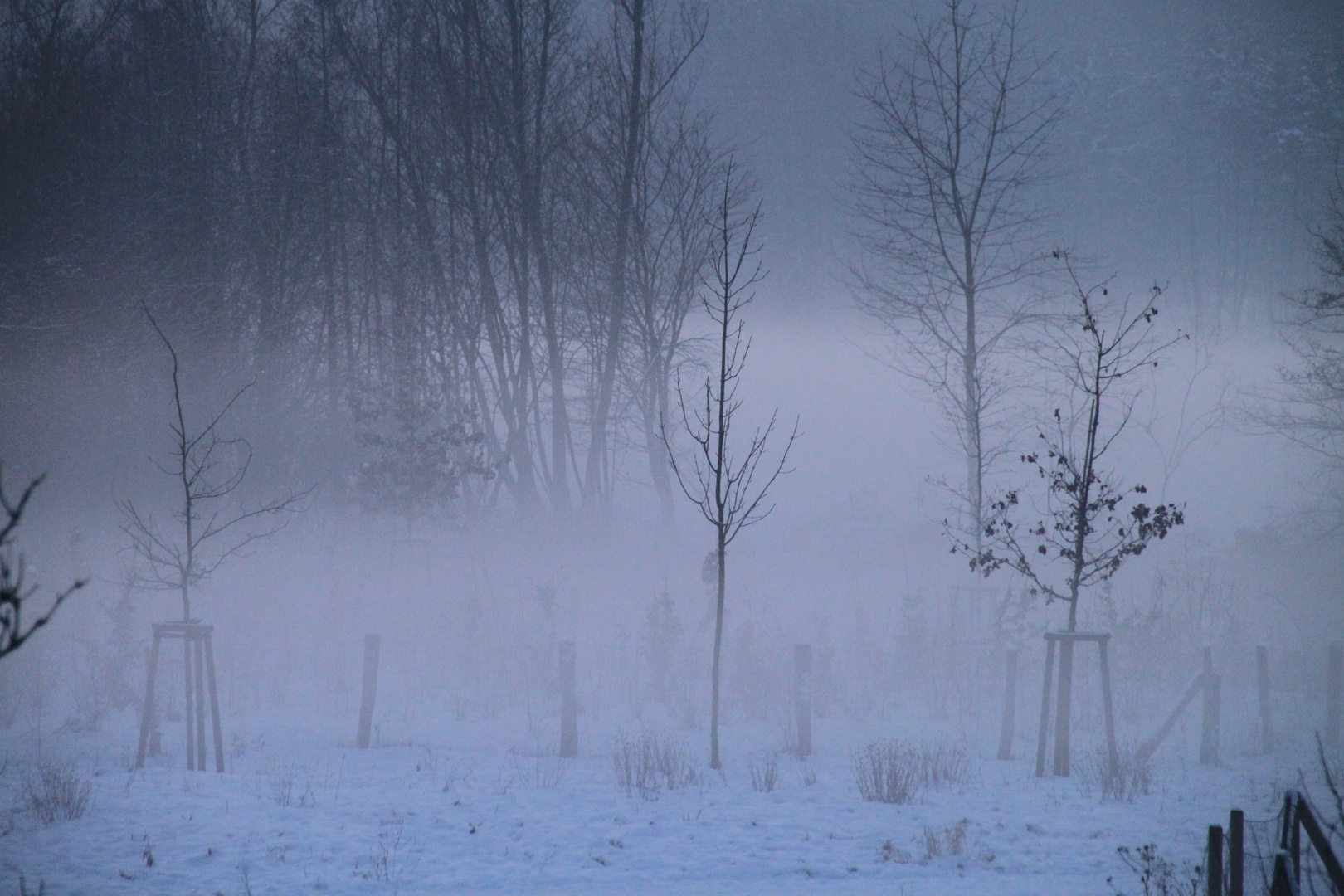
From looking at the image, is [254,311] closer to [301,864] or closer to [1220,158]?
[301,864]

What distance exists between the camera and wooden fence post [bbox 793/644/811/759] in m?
9.90

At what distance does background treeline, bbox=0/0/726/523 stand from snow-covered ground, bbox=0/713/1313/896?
9.33m

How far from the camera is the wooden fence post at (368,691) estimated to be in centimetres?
1038

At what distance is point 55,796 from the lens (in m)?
6.73

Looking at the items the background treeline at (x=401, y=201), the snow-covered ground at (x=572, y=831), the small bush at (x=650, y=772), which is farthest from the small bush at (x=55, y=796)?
the background treeline at (x=401, y=201)

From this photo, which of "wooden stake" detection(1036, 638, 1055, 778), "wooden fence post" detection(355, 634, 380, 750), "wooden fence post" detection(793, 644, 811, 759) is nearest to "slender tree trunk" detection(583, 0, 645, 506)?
"wooden fence post" detection(355, 634, 380, 750)

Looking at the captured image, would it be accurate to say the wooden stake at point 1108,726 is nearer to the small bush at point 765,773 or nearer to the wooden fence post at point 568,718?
the small bush at point 765,773

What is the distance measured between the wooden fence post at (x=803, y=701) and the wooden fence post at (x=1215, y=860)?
6124mm

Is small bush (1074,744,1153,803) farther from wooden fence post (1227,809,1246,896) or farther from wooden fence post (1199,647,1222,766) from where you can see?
wooden fence post (1227,809,1246,896)

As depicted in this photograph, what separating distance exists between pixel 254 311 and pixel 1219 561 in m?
23.8

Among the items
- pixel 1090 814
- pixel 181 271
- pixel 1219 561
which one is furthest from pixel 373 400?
pixel 1219 561

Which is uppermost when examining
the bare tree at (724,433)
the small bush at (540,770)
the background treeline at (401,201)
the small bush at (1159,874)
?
the background treeline at (401,201)

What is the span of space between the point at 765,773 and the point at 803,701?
4.91 feet

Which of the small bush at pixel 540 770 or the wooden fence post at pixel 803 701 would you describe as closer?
the small bush at pixel 540 770
